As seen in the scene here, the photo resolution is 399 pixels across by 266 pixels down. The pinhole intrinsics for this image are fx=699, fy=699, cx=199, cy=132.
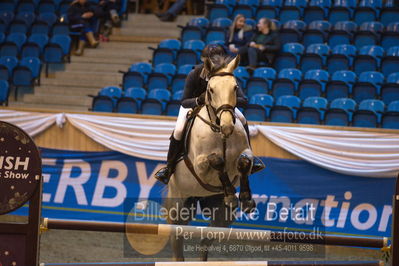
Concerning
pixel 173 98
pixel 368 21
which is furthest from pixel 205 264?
pixel 368 21

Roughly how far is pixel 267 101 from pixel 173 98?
5.29 feet

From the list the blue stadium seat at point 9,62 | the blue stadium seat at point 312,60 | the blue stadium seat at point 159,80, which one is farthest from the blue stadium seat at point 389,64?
the blue stadium seat at point 9,62

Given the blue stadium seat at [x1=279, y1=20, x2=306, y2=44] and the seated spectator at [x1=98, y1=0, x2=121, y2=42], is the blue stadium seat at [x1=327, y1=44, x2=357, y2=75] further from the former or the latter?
the seated spectator at [x1=98, y1=0, x2=121, y2=42]

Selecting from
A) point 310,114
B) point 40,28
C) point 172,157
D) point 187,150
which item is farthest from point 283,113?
point 40,28

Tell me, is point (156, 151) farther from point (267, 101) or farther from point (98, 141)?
point (267, 101)

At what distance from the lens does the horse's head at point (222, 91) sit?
5.65 m

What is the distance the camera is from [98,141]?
416 inches

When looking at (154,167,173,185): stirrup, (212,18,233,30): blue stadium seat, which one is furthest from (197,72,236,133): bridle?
(212,18,233,30): blue stadium seat

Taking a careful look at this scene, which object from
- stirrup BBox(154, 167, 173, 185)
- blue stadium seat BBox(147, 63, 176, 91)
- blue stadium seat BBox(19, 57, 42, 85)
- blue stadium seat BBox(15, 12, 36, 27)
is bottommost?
stirrup BBox(154, 167, 173, 185)

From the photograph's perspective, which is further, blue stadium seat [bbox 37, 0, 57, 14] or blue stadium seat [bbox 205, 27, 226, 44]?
blue stadium seat [bbox 37, 0, 57, 14]

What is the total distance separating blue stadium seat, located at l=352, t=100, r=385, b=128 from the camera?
10.5 m

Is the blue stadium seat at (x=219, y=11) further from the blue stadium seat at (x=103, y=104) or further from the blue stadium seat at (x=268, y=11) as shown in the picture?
the blue stadium seat at (x=103, y=104)

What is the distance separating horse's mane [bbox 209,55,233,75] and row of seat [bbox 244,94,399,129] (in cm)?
478

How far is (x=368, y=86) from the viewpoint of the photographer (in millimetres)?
11250
